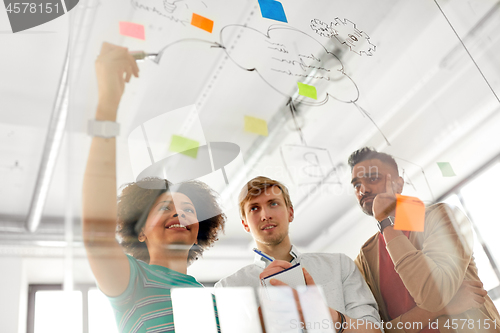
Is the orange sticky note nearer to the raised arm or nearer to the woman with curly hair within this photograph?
the woman with curly hair

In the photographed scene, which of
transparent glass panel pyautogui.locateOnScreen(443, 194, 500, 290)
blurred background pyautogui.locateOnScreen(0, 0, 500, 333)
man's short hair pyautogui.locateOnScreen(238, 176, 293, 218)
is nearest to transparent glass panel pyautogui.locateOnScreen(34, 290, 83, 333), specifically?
blurred background pyautogui.locateOnScreen(0, 0, 500, 333)

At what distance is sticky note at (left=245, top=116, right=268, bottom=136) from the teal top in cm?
40

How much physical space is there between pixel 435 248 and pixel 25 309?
3.03ft

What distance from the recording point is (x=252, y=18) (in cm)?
110

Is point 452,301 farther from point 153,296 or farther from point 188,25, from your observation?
point 188,25

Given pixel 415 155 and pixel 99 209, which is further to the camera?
pixel 415 155

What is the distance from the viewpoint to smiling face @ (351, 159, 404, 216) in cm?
105

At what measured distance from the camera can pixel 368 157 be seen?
109 centimetres

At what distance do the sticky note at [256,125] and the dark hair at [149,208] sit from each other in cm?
21

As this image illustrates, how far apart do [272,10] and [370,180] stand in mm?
542

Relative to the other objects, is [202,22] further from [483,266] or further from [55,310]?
[483,266]

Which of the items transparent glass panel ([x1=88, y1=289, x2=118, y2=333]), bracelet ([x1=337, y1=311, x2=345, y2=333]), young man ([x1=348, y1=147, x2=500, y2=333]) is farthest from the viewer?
young man ([x1=348, y1=147, x2=500, y2=333])

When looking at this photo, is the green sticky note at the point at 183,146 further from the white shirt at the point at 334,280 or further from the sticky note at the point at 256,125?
the white shirt at the point at 334,280

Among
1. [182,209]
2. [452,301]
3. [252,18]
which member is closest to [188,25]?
[252,18]
